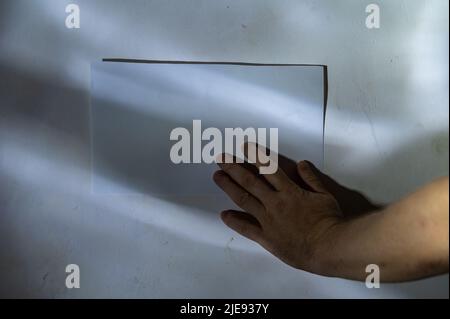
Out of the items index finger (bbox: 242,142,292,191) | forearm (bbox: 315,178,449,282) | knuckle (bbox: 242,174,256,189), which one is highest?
index finger (bbox: 242,142,292,191)

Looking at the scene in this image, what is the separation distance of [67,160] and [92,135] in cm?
7

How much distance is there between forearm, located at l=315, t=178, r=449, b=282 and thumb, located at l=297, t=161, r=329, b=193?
8 centimetres

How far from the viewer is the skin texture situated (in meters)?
0.65

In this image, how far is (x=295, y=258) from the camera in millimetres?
753

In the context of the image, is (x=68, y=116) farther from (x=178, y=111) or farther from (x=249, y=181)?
(x=249, y=181)

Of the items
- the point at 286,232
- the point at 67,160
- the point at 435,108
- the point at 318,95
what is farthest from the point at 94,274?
the point at 435,108

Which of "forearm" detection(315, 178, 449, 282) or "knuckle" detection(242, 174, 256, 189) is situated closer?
"forearm" detection(315, 178, 449, 282)

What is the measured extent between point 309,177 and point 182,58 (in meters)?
0.32

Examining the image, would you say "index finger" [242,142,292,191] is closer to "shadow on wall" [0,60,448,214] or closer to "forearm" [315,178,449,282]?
"shadow on wall" [0,60,448,214]

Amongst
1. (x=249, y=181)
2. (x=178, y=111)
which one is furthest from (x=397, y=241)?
(x=178, y=111)

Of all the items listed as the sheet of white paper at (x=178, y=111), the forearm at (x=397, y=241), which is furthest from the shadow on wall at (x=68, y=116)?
the forearm at (x=397, y=241)

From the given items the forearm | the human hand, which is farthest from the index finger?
the forearm

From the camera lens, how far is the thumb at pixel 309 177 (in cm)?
76
